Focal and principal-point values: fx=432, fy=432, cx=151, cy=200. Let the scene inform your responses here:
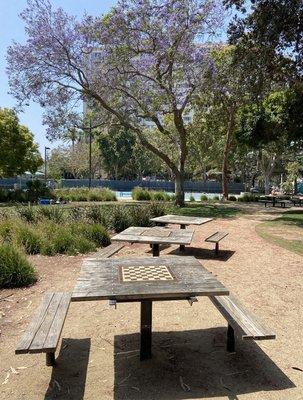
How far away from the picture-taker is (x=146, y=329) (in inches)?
155

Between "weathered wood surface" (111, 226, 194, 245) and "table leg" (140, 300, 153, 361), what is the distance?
344 centimetres

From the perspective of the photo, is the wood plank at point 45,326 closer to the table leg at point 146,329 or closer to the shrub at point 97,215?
the table leg at point 146,329

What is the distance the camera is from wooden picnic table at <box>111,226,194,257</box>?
24.5ft

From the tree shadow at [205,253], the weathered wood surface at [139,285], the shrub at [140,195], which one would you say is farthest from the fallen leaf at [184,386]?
the shrub at [140,195]

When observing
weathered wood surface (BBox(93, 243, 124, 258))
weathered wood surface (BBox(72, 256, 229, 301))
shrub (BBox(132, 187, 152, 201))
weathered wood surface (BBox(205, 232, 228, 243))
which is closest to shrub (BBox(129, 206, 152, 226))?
weathered wood surface (BBox(205, 232, 228, 243))

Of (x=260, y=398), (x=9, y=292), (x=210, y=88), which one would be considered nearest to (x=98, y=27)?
(x=210, y=88)

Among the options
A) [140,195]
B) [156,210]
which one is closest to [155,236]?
[156,210]

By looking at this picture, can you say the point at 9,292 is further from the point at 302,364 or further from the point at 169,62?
the point at 169,62

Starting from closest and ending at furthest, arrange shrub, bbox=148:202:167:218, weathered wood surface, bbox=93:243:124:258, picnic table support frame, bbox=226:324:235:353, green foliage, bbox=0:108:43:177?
picnic table support frame, bbox=226:324:235:353 < weathered wood surface, bbox=93:243:124:258 < shrub, bbox=148:202:167:218 < green foliage, bbox=0:108:43:177

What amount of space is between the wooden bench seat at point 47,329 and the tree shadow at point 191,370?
642 millimetres

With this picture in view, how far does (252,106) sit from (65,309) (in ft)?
60.2

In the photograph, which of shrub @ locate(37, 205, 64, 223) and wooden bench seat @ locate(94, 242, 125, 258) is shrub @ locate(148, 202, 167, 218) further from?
wooden bench seat @ locate(94, 242, 125, 258)

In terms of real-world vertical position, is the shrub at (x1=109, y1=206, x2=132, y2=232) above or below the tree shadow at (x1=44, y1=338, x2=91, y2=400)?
above

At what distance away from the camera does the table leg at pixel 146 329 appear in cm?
393
